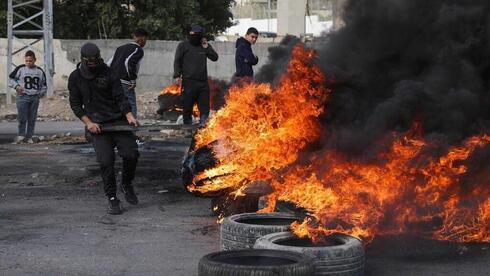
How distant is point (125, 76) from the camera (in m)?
13.3

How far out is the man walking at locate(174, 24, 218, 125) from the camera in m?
13.1

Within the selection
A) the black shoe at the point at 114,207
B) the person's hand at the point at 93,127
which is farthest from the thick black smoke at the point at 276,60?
the black shoe at the point at 114,207

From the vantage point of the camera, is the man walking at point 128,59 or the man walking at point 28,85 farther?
the man walking at point 28,85

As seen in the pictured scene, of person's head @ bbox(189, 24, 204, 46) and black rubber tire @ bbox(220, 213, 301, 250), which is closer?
black rubber tire @ bbox(220, 213, 301, 250)

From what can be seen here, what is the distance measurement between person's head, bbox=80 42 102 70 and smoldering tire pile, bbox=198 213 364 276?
2.83m

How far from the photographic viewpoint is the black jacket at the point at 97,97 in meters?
8.80

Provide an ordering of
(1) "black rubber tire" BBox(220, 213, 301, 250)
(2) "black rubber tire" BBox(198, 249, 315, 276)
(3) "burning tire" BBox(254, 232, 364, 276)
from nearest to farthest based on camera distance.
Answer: (2) "black rubber tire" BBox(198, 249, 315, 276) → (3) "burning tire" BBox(254, 232, 364, 276) → (1) "black rubber tire" BBox(220, 213, 301, 250)

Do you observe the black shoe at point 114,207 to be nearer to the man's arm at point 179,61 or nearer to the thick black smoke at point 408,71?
the thick black smoke at point 408,71

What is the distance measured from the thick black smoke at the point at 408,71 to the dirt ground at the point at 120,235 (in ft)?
3.42

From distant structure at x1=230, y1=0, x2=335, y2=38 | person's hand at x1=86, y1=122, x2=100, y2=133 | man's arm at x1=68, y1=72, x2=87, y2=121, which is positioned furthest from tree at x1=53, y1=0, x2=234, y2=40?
person's hand at x1=86, y1=122, x2=100, y2=133

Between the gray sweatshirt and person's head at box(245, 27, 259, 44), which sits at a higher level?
person's head at box(245, 27, 259, 44)

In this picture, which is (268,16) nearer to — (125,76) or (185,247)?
(125,76)

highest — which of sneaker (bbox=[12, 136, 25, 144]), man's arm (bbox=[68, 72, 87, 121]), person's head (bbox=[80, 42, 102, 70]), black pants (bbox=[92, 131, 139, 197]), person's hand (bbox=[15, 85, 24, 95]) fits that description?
person's head (bbox=[80, 42, 102, 70])

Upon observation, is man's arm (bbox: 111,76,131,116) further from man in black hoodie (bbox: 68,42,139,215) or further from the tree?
the tree
